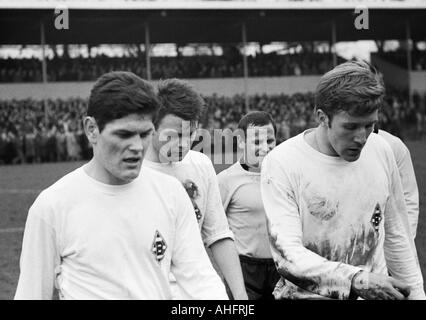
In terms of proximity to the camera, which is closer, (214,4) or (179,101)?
(179,101)

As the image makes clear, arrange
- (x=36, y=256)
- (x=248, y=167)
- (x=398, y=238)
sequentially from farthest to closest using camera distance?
(x=248, y=167) < (x=398, y=238) < (x=36, y=256)

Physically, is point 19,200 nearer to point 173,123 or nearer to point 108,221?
point 173,123

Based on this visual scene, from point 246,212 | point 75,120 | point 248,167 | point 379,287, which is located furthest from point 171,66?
point 379,287

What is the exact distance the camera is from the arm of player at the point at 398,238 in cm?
349

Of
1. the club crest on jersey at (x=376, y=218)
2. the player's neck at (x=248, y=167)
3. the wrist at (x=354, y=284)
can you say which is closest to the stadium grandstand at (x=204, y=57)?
the player's neck at (x=248, y=167)

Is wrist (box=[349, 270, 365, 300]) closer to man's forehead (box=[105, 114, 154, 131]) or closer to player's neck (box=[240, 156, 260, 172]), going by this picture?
man's forehead (box=[105, 114, 154, 131])

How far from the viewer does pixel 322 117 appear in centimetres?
335

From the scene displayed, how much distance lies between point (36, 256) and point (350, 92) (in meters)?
1.46

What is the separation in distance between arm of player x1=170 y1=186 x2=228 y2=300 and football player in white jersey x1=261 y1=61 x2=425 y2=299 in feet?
1.45

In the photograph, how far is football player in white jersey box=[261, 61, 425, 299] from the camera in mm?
3213

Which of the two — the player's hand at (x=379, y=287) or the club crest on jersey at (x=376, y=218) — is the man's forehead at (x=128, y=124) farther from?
the club crest on jersey at (x=376, y=218)

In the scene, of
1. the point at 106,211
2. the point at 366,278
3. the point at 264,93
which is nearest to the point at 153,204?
the point at 106,211
